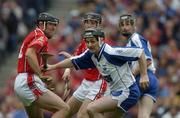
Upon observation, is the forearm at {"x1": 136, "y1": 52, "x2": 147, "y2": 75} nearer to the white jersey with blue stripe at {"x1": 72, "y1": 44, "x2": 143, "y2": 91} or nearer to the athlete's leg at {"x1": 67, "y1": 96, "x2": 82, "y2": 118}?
the white jersey with blue stripe at {"x1": 72, "y1": 44, "x2": 143, "y2": 91}

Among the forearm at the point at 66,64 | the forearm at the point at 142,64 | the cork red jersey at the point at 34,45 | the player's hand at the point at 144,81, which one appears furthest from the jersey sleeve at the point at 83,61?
the player's hand at the point at 144,81

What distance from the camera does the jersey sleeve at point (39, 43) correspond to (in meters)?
14.3

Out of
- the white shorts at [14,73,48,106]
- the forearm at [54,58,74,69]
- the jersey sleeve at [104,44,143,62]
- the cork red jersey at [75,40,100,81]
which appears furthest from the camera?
the cork red jersey at [75,40,100,81]

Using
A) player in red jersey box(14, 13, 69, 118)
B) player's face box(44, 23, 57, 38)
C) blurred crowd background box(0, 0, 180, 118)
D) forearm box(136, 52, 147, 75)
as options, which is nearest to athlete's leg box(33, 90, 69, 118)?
player in red jersey box(14, 13, 69, 118)

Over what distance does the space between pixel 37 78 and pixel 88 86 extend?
4.10 feet

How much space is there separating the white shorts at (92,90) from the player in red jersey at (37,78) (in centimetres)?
86

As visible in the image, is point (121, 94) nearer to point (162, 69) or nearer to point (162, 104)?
point (162, 104)

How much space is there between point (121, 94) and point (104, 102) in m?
0.31

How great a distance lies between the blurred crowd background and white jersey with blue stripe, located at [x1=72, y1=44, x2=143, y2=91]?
464cm

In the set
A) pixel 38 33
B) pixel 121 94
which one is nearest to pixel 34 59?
pixel 38 33

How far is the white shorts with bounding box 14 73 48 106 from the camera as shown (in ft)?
47.7

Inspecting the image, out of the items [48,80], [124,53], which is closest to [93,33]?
[124,53]

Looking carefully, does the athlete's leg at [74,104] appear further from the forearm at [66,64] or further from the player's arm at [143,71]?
the player's arm at [143,71]

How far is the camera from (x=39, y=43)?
14281mm
